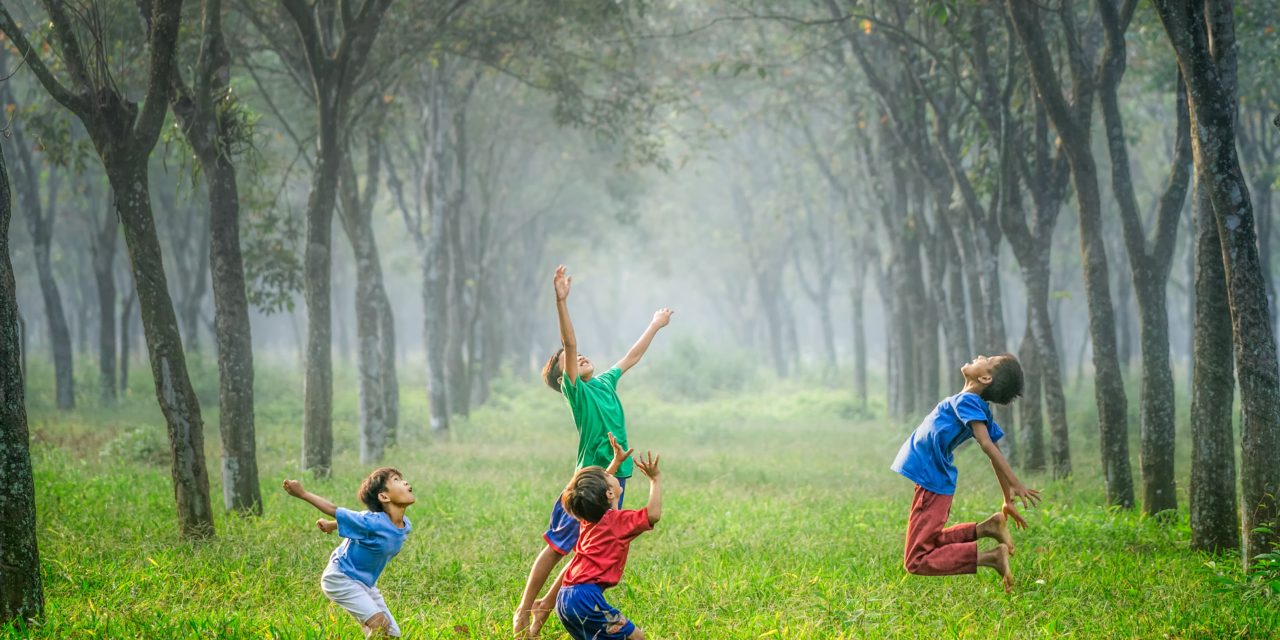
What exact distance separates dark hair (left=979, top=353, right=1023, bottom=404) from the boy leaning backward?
7.44ft

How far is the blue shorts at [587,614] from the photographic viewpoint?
5.09 m

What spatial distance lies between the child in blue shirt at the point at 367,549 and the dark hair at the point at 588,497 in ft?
3.18

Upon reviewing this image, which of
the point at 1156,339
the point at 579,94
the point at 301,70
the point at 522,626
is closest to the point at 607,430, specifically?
Result: the point at 522,626

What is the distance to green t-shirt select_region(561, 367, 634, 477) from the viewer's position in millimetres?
6215

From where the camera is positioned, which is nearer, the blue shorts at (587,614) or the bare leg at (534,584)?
the blue shorts at (587,614)

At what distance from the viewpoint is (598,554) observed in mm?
5184

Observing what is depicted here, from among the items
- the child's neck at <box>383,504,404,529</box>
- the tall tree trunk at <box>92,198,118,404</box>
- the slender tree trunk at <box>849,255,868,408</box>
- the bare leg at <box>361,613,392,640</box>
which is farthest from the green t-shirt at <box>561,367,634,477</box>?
the slender tree trunk at <box>849,255,868,408</box>

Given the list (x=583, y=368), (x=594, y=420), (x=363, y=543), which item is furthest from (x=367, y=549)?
(x=583, y=368)

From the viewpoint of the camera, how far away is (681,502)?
35.9 ft

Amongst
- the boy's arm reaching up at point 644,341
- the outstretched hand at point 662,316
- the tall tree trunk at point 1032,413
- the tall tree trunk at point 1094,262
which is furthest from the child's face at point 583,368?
the tall tree trunk at point 1032,413

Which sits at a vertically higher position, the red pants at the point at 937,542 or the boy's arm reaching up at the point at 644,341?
the boy's arm reaching up at the point at 644,341

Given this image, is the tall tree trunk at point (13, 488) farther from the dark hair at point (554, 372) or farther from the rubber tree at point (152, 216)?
the dark hair at point (554, 372)

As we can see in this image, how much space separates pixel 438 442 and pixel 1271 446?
13.9 meters

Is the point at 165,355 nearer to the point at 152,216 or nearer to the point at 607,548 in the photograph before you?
the point at 152,216
